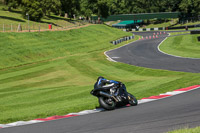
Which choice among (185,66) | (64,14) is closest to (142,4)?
(64,14)

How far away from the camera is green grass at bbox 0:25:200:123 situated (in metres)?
16.9

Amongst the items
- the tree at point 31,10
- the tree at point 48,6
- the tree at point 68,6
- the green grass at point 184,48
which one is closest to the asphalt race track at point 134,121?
the green grass at point 184,48

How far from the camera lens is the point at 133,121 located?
1117cm

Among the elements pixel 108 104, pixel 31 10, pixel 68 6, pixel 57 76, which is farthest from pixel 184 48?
pixel 68 6

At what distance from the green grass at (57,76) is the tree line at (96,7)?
15037 millimetres

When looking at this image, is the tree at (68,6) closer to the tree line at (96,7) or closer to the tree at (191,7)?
the tree line at (96,7)

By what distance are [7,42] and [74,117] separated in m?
40.9

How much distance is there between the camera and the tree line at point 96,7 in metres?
81.4

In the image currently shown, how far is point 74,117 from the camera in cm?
1273

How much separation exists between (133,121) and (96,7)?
355 feet

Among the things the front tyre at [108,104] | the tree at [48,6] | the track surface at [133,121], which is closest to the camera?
the track surface at [133,121]

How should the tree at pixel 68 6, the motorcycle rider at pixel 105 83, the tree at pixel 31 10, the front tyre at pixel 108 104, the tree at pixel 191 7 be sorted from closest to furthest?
the front tyre at pixel 108 104 → the motorcycle rider at pixel 105 83 → the tree at pixel 31 10 → the tree at pixel 68 6 → the tree at pixel 191 7

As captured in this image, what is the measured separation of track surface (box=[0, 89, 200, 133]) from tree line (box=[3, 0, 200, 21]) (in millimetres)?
69228

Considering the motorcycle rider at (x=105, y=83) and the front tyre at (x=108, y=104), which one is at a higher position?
the motorcycle rider at (x=105, y=83)
